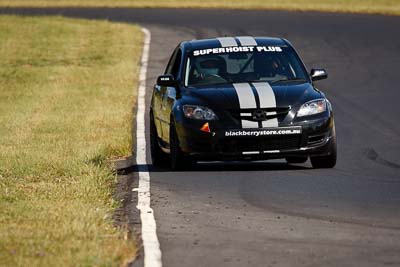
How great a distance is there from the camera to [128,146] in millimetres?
16719

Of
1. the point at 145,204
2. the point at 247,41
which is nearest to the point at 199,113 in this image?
the point at 247,41

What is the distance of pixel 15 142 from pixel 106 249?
28.7 feet

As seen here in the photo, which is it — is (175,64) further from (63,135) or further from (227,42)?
(63,135)

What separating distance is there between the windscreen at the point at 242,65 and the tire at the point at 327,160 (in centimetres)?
102

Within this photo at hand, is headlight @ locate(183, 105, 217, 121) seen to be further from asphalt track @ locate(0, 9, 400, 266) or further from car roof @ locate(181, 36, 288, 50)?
car roof @ locate(181, 36, 288, 50)

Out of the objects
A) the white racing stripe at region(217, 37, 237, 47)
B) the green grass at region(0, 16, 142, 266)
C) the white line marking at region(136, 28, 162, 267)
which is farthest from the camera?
the white racing stripe at region(217, 37, 237, 47)

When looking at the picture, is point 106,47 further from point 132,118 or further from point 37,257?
point 37,257

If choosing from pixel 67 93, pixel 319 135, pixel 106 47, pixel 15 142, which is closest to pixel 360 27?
pixel 106 47

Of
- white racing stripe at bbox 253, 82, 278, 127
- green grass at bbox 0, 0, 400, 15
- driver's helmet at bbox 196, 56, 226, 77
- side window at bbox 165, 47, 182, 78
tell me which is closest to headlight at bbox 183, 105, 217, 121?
white racing stripe at bbox 253, 82, 278, 127

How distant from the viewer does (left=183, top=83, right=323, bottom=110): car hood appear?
46.1 feet

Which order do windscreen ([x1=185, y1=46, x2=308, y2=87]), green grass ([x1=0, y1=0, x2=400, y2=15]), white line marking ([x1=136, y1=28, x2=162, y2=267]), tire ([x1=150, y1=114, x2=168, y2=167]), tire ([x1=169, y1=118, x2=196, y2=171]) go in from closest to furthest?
1. white line marking ([x1=136, y1=28, x2=162, y2=267])
2. tire ([x1=169, y1=118, x2=196, y2=171])
3. windscreen ([x1=185, y1=46, x2=308, y2=87])
4. tire ([x1=150, y1=114, x2=168, y2=167])
5. green grass ([x1=0, y1=0, x2=400, y2=15])

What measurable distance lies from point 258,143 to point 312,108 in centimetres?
69

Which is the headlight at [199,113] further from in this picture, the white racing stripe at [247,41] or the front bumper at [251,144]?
the white racing stripe at [247,41]

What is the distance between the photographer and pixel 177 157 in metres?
14.3
